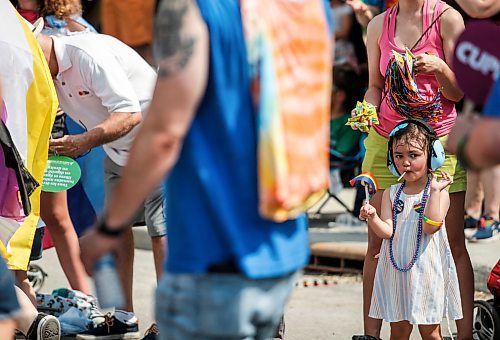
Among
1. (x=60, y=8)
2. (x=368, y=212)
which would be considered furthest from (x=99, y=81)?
(x=368, y=212)

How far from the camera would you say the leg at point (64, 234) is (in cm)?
571

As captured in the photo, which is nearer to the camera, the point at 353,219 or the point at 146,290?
the point at 146,290

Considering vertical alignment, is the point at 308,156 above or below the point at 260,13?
below

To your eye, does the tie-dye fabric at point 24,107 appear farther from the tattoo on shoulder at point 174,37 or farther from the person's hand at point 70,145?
the tattoo on shoulder at point 174,37

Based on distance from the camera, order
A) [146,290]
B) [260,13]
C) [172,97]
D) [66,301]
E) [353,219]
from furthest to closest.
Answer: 1. [353,219]
2. [146,290]
3. [66,301]
4. [260,13]
5. [172,97]

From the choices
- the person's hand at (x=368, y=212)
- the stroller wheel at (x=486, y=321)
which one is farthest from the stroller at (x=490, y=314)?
the person's hand at (x=368, y=212)

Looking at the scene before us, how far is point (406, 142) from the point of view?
4.83 m

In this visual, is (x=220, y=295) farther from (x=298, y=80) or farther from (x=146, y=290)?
(x=146, y=290)

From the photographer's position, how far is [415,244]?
4797 millimetres

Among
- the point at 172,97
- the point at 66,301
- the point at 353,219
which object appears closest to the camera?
the point at 172,97

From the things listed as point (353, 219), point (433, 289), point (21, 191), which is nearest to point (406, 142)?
point (433, 289)

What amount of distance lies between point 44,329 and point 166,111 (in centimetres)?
285

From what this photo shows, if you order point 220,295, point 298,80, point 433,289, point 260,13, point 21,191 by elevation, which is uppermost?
point 260,13

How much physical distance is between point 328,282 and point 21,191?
8.81 ft
